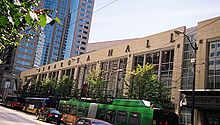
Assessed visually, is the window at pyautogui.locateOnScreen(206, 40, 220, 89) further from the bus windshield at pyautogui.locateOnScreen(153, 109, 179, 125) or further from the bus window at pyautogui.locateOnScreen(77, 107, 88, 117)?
the bus window at pyautogui.locateOnScreen(77, 107, 88, 117)

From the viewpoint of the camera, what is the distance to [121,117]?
23.0 metres

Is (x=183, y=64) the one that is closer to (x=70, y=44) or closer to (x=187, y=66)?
(x=187, y=66)

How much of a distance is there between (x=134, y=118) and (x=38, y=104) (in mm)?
29302

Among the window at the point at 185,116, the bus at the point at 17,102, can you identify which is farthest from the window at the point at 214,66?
the bus at the point at 17,102

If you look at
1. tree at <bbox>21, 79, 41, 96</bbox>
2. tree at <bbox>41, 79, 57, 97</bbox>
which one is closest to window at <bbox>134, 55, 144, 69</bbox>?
tree at <bbox>41, 79, 57, 97</bbox>

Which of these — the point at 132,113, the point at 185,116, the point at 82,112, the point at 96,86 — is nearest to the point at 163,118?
the point at 132,113

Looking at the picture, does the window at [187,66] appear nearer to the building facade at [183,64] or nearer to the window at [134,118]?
the building facade at [183,64]

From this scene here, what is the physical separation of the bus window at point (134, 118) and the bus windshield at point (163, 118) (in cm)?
141

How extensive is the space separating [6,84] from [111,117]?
12592 centimetres

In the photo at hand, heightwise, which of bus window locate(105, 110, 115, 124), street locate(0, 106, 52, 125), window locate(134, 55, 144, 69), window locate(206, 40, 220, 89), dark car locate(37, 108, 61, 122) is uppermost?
window locate(134, 55, 144, 69)

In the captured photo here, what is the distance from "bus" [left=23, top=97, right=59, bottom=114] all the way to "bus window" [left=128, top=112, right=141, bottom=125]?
70.7 ft

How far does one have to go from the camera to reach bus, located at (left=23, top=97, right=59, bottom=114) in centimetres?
4466

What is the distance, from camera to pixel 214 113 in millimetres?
29594

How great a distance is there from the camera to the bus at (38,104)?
44.7 metres
